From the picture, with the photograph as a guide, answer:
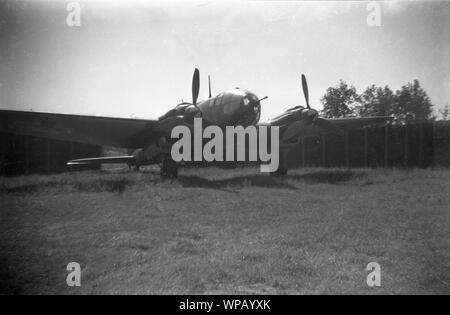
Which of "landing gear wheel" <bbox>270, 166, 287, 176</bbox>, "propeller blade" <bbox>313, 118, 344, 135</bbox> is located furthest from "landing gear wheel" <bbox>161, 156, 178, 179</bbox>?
"propeller blade" <bbox>313, 118, 344, 135</bbox>

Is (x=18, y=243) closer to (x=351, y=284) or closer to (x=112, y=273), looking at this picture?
(x=112, y=273)

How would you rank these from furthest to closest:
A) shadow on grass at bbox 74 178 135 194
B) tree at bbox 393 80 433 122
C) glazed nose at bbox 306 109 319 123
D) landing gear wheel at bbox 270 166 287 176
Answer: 1. tree at bbox 393 80 433 122
2. landing gear wheel at bbox 270 166 287 176
3. glazed nose at bbox 306 109 319 123
4. shadow on grass at bbox 74 178 135 194

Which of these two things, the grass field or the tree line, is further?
the tree line

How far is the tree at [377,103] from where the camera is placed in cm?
4853

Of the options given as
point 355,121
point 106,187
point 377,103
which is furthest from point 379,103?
point 106,187

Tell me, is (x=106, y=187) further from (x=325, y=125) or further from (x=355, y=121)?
(x=355, y=121)

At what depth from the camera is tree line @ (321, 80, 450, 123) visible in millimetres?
47031

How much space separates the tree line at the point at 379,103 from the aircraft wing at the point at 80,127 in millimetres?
36285

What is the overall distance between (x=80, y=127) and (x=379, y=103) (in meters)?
47.6

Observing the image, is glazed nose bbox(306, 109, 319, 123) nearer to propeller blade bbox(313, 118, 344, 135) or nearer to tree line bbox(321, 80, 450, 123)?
propeller blade bbox(313, 118, 344, 135)

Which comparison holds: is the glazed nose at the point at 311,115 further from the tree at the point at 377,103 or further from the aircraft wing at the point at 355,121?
the tree at the point at 377,103

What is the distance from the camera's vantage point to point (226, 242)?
5305 mm

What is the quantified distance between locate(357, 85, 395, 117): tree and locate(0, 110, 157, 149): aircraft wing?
41.2 meters
